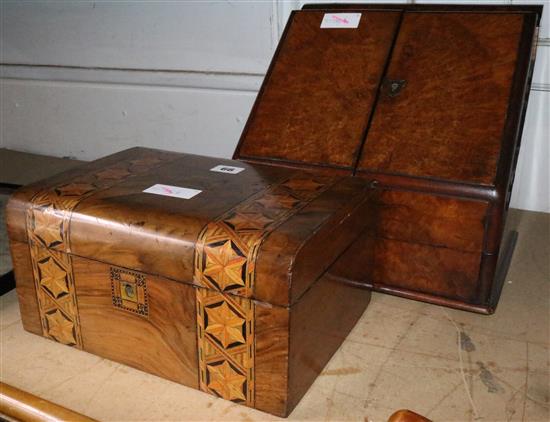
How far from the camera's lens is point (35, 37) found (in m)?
2.55

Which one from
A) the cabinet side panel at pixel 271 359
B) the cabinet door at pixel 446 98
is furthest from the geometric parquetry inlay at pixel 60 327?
the cabinet door at pixel 446 98

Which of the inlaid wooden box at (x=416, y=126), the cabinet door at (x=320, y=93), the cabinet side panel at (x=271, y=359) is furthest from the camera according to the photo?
the cabinet door at (x=320, y=93)

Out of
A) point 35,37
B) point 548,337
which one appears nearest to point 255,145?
point 548,337

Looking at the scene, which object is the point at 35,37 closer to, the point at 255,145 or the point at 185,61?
the point at 185,61

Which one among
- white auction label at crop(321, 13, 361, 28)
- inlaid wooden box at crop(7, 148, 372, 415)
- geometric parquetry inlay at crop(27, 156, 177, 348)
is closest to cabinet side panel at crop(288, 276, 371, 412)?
inlaid wooden box at crop(7, 148, 372, 415)

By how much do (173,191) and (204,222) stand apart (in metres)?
0.17

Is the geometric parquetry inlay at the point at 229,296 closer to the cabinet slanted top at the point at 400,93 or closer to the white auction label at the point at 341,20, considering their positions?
the cabinet slanted top at the point at 400,93

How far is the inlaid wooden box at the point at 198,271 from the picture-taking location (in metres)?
0.97

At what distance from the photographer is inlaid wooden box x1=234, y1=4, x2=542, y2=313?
1272 millimetres

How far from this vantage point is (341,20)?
5.28 ft

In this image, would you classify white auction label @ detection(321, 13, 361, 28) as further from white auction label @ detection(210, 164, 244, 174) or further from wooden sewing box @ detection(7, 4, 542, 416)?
white auction label @ detection(210, 164, 244, 174)

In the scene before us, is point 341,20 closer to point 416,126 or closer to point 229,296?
point 416,126

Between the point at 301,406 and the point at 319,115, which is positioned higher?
the point at 319,115

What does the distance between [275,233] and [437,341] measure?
0.46 meters
